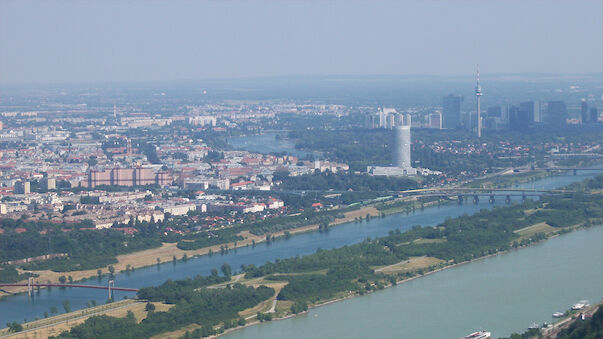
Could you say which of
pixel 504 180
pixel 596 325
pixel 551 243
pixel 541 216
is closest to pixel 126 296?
pixel 596 325

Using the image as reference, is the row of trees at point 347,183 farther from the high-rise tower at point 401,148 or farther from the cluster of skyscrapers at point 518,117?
the cluster of skyscrapers at point 518,117

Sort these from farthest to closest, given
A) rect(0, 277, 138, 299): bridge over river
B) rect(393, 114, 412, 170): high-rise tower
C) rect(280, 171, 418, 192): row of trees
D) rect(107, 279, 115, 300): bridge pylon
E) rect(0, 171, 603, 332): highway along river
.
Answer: rect(393, 114, 412, 170): high-rise tower → rect(280, 171, 418, 192): row of trees → rect(0, 277, 138, 299): bridge over river → rect(107, 279, 115, 300): bridge pylon → rect(0, 171, 603, 332): highway along river

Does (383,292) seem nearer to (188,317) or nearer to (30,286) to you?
(188,317)

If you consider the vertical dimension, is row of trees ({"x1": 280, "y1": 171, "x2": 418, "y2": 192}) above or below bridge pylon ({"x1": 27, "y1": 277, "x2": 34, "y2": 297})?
above

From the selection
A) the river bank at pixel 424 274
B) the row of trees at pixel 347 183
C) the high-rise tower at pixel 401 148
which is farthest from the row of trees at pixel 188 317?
the high-rise tower at pixel 401 148

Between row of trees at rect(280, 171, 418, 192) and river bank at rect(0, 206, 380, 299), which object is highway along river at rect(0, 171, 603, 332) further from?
row of trees at rect(280, 171, 418, 192)

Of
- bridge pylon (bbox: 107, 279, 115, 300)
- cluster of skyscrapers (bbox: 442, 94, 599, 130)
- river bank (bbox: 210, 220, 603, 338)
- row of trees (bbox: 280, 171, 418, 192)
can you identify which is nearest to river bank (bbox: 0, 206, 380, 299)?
bridge pylon (bbox: 107, 279, 115, 300)

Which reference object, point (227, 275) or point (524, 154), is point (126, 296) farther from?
point (524, 154)

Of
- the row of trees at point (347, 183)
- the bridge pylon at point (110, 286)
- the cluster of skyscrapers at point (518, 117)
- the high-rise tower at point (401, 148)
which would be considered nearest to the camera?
the bridge pylon at point (110, 286)

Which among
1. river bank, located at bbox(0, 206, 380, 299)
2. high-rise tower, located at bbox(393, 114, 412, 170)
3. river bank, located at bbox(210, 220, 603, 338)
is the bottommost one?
river bank, located at bbox(0, 206, 380, 299)

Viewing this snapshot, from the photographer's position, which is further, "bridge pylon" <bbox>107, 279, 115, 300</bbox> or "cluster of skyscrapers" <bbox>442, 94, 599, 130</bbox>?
"cluster of skyscrapers" <bbox>442, 94, 599, 130</bbox>

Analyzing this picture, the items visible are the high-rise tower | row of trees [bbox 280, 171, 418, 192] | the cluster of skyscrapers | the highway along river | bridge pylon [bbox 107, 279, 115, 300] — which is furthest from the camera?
the cluster of skyscrapers

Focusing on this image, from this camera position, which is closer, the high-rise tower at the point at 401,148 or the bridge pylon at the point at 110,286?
the bridge pylon at the point at 110,286
